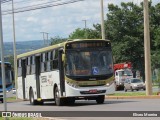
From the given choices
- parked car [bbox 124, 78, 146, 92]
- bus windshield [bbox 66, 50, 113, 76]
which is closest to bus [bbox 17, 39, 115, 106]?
bus windshield [bbox 66, 50, 113, 76]

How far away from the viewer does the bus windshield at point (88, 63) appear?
86.3 ft

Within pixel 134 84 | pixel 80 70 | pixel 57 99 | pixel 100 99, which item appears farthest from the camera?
pixel 134 84

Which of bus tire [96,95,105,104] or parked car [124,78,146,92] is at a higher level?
bus tire [96,95,105,104]

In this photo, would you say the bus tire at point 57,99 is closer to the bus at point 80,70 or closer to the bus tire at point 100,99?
the bus at point 80,70

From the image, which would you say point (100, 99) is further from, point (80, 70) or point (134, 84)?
point (134, 84)

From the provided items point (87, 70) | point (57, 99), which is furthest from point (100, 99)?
point (87, 70)

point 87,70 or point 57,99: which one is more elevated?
point 87,70

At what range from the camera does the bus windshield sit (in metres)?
26.3

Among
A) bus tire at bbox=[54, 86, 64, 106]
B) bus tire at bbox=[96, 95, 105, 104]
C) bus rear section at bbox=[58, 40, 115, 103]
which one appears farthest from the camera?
bus tire at bbox=[96, 95, 105, 104]

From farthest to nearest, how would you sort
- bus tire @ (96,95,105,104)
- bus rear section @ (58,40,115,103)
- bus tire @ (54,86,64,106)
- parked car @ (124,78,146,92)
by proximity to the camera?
parked car @ (124,78,146,92), bus tire @ (96,95,105,104), bus tire @ (54,86,64,106), bus rear section @ (58,40,115,103)

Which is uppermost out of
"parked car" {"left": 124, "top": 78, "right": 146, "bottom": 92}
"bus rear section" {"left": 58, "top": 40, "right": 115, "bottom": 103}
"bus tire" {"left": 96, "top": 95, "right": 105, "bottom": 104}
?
"bus rear section" {"left": 58, "top": 40, "right": 115, "bottom": 103}

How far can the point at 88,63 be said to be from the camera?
86.6 ft

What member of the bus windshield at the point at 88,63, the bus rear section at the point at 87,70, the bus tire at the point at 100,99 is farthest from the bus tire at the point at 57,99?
the bus tire at the point at 100,99

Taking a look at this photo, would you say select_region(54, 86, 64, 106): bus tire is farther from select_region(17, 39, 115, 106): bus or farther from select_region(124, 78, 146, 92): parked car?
select_region(124, 78, 146, 92): parked car
